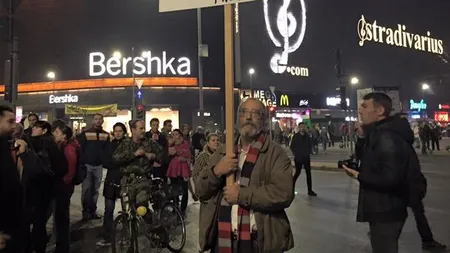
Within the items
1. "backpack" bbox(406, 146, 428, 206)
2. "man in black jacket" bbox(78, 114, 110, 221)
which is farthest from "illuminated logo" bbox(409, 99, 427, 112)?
"backpack" bbox(406, 146, 428, 206)

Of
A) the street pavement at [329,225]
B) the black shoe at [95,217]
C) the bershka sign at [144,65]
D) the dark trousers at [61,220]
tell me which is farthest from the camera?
the bershka sign at [144,65]

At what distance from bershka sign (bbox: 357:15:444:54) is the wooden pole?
42773 millimetres

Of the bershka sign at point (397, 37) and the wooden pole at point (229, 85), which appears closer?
the wooden pole at point (229, 85)

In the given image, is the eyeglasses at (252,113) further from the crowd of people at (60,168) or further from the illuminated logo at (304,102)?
the illuminated logo at (304,102)

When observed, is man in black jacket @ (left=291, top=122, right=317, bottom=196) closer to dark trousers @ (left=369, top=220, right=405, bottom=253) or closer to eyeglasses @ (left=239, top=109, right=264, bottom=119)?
dark trousers @ (left=369, top=220, right=405, bottom=253)

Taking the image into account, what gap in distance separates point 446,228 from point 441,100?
187 feet

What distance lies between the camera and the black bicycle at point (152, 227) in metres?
5.99

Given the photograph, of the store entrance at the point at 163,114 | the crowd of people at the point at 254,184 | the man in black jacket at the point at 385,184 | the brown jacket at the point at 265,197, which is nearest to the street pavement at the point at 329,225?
the crowd of people at the point at 254,184

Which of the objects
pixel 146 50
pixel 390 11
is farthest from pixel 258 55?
pixel 390 11

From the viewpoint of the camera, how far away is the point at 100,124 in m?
9.17

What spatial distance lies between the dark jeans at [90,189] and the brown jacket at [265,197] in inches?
253

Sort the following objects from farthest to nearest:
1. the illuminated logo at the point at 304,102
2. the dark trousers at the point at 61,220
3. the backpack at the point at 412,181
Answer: the illuminated logo at the point at 304,102 → the dark trousers at the point at 61,220 → the backpack at the point at 412,181

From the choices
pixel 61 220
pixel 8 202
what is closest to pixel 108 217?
pixel 61 220

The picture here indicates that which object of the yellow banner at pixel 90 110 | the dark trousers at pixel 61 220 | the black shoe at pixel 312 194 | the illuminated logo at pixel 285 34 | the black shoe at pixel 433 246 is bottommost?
the black shoe at pixel 433 246
